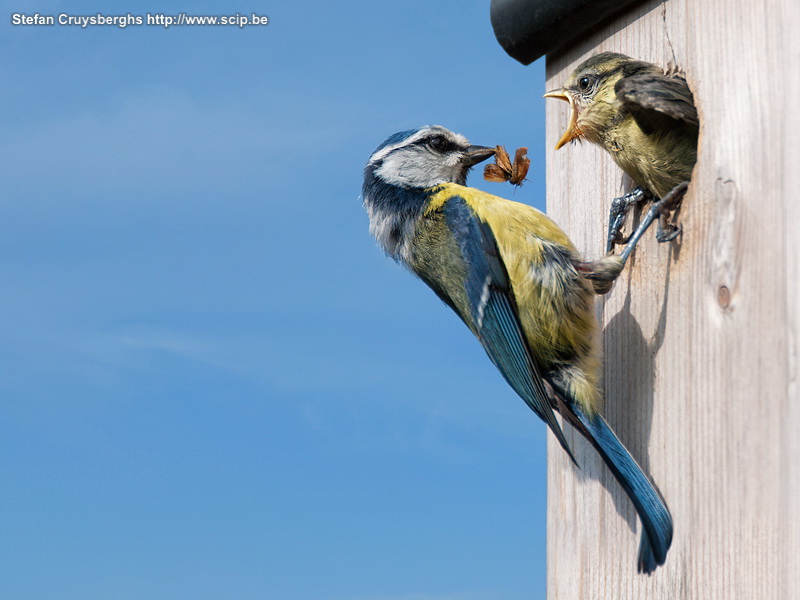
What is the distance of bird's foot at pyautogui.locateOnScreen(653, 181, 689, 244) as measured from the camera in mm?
2500

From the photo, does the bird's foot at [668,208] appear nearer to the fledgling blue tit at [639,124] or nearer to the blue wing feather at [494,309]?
the fledgling blue tit at [639,124]

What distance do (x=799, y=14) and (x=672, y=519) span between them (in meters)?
1.23

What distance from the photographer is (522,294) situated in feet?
9.33

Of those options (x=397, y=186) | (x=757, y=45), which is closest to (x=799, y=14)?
(x=757, y=45)

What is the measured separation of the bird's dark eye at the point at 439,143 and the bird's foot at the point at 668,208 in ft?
4.07

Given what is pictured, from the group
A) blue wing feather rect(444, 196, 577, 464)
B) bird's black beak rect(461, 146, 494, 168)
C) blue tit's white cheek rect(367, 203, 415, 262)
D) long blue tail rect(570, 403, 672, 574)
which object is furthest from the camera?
bird's black beak rect(461, 146, 494, 168)

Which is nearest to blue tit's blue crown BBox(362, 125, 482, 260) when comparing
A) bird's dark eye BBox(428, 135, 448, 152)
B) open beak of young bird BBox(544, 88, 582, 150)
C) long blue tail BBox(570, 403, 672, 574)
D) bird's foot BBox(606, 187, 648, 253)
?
bird's dark eye BBox(428, 135, 448, 152)

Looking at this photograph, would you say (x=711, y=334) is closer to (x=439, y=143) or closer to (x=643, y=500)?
(x=643, y=500)

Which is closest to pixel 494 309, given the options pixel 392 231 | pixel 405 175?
pixel 392 231

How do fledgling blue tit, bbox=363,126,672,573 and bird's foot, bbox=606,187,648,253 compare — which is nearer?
fledgling blue tit, bbox=363,126,672,573

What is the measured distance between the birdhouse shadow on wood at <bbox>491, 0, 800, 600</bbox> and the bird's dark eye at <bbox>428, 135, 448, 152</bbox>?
78 centimetres

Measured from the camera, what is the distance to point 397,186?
11.0 feet

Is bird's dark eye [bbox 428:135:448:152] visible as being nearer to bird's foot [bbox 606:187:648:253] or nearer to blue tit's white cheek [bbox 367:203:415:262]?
blue tit's white cheek [bbox 367:203:415:262]

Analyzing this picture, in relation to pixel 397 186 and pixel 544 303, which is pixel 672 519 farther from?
pixel 397 186
